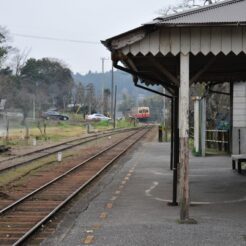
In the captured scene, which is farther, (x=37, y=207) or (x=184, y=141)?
(x=37, y=207)

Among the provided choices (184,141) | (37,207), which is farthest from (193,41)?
(37,207)

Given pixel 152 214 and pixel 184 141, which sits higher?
pixel 184 141

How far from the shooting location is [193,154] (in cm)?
2670

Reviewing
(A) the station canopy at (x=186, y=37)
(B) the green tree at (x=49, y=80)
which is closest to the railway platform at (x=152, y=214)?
(A) the station canopy at (x=186, y=37)

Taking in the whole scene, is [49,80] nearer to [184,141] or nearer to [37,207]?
[37,207]

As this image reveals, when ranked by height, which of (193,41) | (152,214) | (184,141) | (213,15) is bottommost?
(152,214)

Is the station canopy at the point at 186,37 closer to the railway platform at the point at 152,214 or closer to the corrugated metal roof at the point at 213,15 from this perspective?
the corrugated metal roof at the point at 213,15

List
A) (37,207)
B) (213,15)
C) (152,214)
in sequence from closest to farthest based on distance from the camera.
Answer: (213,15), (152,214), (37,207)

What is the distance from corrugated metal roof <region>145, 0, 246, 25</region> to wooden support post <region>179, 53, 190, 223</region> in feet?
2.13

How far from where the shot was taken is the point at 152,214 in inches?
419

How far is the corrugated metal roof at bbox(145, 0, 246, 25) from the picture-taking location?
9.83m

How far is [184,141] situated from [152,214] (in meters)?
1.60

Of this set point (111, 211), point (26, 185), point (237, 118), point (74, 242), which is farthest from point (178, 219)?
point (237, 118)

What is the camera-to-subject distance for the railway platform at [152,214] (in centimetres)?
841
